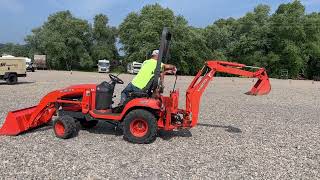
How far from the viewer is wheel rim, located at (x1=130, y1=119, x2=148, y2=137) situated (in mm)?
9219

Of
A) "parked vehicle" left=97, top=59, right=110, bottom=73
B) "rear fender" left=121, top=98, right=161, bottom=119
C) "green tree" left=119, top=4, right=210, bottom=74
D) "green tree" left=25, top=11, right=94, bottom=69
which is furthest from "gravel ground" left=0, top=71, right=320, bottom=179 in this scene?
"green tree" left=25, top=11, right=94, bottom=69

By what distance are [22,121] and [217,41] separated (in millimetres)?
62277

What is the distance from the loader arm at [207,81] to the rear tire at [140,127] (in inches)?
37.5

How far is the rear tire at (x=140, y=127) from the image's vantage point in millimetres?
9102

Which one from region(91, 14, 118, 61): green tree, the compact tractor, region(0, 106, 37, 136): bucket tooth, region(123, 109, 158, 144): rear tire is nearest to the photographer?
region(123, 109, 158, 144): rear tire

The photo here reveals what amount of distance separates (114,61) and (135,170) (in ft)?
240

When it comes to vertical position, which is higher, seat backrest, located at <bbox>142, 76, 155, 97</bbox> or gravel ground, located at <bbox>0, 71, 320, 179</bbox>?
seat backrest, located at <bbox>142, 76, 155, 97</bbox>

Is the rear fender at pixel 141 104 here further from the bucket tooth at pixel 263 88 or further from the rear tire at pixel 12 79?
the rear tire at pixel 12 79

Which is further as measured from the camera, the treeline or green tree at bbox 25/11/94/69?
green tree at bbox 25/11/94/69

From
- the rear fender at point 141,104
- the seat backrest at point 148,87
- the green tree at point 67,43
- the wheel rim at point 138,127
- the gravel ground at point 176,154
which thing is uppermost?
the green tree at point 67,43

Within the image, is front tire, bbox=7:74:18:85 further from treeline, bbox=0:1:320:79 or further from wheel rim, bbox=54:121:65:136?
treeline, bbox=0:1:320:79

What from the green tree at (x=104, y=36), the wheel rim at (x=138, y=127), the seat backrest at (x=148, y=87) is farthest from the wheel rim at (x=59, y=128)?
the green tree at (x=104, y=36)

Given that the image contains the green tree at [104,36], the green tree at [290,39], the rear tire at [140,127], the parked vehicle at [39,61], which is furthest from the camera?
the green tree at [104,36]

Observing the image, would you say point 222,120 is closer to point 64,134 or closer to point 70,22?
point 64,134
